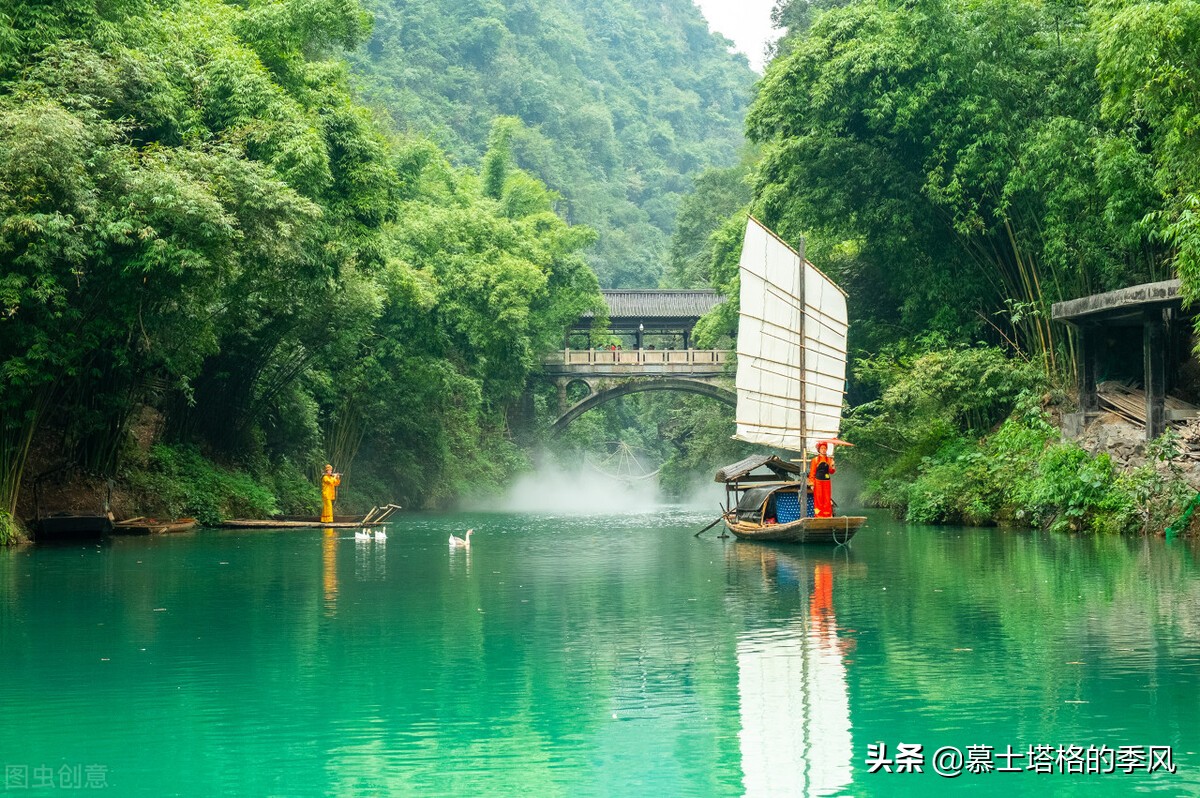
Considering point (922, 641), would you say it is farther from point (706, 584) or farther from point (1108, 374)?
point (1108, 374)

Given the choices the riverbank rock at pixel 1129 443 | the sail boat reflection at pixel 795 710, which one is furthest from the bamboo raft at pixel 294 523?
the sail boat reflection at pixel 795 710

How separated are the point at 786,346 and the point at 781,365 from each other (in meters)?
0.26

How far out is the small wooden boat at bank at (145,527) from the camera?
60.7 feet

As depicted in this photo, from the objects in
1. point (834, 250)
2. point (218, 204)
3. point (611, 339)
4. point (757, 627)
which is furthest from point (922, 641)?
point (611, 339)

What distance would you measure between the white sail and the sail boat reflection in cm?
940

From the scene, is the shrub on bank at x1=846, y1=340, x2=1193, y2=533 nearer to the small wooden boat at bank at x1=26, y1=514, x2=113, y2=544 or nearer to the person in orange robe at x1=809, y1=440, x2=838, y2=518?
the person in orange robe at x1=809, y1=440, x2=838, y2=518

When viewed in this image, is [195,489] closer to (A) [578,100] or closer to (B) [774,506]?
Answer: (B) [774,506]

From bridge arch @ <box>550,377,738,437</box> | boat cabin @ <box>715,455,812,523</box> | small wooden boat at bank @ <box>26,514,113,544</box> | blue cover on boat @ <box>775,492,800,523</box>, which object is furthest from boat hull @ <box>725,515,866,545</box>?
bridge arch @ <box>550,377,738,437</box>

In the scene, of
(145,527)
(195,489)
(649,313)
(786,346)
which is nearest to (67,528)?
(145,527)

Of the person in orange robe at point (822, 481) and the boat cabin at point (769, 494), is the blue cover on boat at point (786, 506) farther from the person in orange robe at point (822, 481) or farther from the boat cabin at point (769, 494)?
the person in orange robe at point (822, 481)

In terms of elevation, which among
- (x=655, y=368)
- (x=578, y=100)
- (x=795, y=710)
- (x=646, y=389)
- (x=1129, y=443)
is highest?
(x=578, y=100)

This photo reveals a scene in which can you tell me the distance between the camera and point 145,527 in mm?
18641

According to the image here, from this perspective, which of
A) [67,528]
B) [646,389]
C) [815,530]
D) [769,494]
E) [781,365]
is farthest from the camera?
[646,389]

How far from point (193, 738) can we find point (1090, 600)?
662 cm
